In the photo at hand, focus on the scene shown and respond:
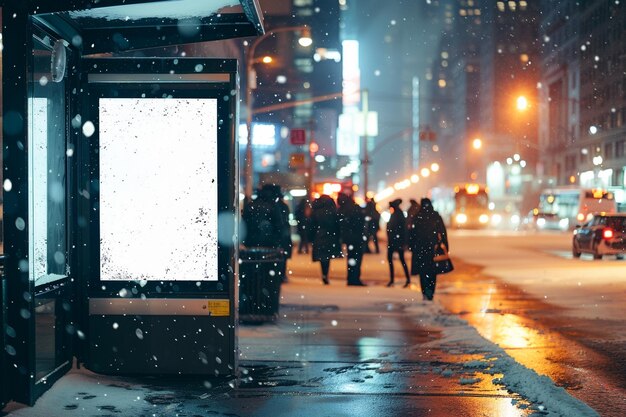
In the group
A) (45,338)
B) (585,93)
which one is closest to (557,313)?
(45,338)

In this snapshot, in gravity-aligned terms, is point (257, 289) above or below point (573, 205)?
below

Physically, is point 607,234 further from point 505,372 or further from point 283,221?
point 505,372

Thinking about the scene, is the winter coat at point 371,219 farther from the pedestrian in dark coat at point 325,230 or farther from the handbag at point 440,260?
the handbag at point 440,260

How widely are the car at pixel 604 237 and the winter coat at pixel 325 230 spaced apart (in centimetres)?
1307

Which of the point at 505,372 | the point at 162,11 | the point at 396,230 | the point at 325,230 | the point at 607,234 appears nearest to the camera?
the point at 162,11

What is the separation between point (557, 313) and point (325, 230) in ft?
19.1

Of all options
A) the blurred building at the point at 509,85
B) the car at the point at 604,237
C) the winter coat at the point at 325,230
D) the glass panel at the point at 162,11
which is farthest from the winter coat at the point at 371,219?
the blurred building at the point at 509,85

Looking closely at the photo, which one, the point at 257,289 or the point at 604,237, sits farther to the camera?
the point at 604,237

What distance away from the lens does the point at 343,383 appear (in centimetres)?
912

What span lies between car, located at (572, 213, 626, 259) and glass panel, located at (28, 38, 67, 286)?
2467 centimetres

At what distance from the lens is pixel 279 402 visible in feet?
26.9

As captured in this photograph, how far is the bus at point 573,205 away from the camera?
61438 millimetres

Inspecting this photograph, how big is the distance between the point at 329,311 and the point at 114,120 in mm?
7668

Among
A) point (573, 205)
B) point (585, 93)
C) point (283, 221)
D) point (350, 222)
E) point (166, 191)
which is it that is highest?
point (585, 93)
